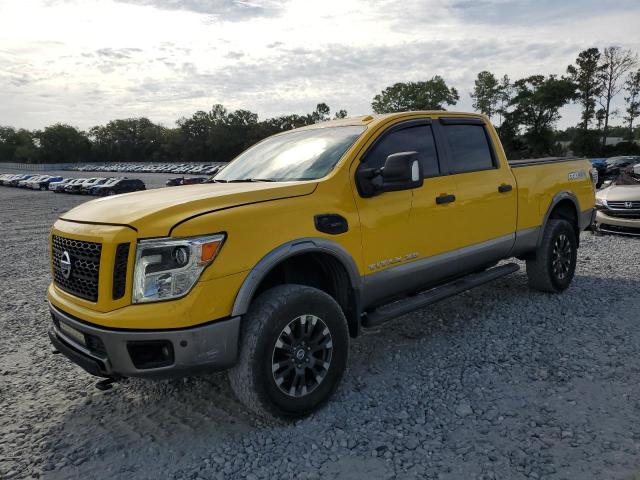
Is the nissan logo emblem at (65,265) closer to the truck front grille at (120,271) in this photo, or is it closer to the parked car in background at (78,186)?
the truck front grille at (120,271)

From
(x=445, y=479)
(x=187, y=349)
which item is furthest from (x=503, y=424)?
(x=187, y=349)

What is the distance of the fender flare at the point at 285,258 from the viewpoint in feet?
9.20

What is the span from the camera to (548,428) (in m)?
2.94

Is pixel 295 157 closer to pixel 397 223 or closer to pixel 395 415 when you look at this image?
pixel 397 223

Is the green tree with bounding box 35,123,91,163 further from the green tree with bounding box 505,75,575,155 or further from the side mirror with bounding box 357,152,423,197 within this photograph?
the side mirror with bounding box 357,152,423,197

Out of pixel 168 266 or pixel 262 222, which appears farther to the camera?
pixel 262 222

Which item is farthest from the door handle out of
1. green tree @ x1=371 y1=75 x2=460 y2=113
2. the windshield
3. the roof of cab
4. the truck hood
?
green tree @ x1=371 y1=75 x2=460 y2=113

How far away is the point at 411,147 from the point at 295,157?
965 mm

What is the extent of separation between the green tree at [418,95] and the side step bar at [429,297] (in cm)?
6525

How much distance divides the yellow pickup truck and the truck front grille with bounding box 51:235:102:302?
1cm

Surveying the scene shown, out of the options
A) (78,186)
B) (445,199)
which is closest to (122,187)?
(78,186)

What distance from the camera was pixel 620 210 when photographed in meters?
8.91

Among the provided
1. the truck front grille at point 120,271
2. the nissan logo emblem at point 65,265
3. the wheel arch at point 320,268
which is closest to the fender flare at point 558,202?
the wheel arch at point 320,268

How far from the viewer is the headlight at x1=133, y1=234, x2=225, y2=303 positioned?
2.65m
